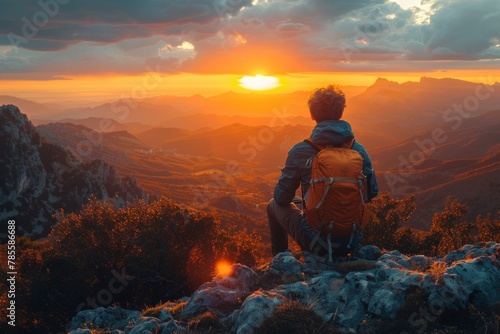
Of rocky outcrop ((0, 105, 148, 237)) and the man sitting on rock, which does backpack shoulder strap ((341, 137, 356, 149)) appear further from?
rocky outcrop ((0, 105, 148, 237))

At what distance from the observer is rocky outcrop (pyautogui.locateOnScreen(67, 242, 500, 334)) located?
6.69 m

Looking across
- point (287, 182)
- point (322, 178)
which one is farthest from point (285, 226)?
point (322, 178)

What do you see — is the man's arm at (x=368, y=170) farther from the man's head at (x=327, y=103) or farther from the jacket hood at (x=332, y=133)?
the man's head at (x=327, y=103)

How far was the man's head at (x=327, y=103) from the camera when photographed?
8523mm

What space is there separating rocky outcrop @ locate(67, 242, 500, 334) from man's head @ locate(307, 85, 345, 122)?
396 cm

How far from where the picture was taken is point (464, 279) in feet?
23.6

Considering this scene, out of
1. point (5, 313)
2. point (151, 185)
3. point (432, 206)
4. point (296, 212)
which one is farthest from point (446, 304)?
point (151, 185)

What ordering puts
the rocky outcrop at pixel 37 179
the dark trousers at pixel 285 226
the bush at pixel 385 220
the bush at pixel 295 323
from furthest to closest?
1. the rocky outcrop at pixel 37 179
2. the bush at pixel 385 220
3. the dark trousers at pixel 285 226
4. the bush at pixel 295 323

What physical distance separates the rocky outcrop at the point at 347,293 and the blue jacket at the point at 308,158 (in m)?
2.16

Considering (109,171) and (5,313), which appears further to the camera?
(109,171)

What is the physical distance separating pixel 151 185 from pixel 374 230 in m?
162

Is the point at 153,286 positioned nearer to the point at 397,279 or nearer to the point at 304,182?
the point at 304,182

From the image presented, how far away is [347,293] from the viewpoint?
759cm

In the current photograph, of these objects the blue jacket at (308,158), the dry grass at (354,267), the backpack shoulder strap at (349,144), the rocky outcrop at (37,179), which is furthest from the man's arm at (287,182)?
the rocky outcrop at (37,179)
